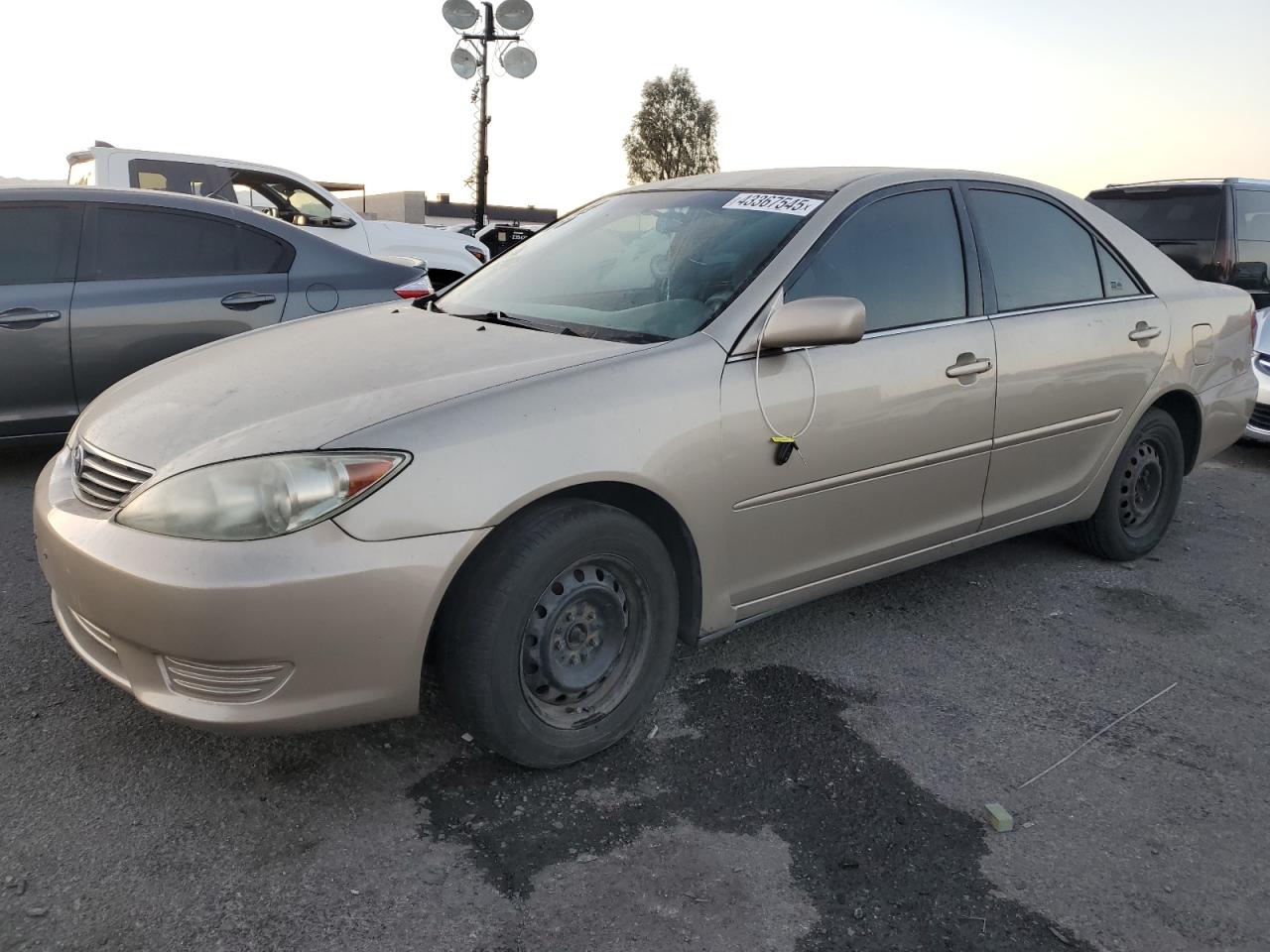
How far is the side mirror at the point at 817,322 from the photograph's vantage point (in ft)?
9.35

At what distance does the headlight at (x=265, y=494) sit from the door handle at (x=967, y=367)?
192 cm

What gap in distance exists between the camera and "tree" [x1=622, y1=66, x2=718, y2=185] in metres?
61.4

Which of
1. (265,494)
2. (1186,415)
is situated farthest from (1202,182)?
(265,494)

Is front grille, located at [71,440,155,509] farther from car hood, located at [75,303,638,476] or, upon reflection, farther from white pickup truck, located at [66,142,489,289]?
white pickup truck, located at [66,142,489,289]

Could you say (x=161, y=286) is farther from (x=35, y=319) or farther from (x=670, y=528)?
(x=670, y=528)

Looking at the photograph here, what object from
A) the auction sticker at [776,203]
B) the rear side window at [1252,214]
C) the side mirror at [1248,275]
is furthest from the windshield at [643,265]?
the rear side window at [1252,214]

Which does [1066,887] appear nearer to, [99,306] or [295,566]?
[295,566]

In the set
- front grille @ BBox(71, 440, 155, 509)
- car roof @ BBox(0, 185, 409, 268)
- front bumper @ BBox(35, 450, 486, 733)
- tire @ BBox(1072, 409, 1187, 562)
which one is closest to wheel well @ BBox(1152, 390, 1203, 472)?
tire @ BBox(1072, 409, 1187, 562)

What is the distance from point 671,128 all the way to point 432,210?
21.8 m

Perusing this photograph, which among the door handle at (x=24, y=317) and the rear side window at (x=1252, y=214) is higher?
the rear side window at (x=1252, y=214)

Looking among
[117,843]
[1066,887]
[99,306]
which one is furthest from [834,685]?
[99,306]

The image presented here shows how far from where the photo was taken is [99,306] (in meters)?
5.12

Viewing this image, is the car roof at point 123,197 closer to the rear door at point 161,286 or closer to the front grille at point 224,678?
the rear door at point 161,286

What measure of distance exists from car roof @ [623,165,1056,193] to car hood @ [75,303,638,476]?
103 centimetres
